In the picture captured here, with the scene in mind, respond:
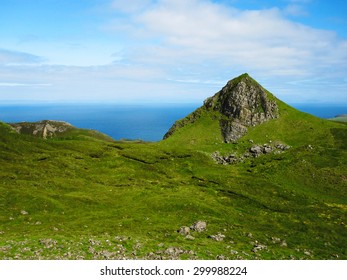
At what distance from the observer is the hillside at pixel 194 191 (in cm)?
3378

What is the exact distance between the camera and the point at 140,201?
55438 mm

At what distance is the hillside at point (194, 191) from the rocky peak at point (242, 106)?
0.47 m

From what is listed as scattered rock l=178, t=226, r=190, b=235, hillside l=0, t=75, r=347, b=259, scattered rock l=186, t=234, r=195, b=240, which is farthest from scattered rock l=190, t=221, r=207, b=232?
scattered rock l=186, t=234, r=195, b=240

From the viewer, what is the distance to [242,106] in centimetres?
13200

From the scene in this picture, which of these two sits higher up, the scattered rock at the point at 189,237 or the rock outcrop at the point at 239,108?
the rock outcrop at the point at 239,108

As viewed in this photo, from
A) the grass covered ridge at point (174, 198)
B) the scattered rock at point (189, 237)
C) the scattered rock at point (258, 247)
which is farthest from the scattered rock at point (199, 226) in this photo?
the scattered rock at point (258, 247)

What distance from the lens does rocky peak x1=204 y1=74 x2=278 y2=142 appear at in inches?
4946

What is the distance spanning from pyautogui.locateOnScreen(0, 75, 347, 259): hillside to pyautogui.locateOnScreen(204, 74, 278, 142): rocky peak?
0.47 m

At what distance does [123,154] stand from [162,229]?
63.1 metres

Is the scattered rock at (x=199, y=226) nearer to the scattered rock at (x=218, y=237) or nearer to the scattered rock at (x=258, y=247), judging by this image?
the scattered rock at (x=218, y=237)

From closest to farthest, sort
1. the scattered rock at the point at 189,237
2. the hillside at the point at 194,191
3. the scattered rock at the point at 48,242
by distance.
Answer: the scattered rock at the point at 48,242, the hillside at the point at 194,191, the scattered rock at the point at 189,237

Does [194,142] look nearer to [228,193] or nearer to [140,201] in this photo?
[228,193]

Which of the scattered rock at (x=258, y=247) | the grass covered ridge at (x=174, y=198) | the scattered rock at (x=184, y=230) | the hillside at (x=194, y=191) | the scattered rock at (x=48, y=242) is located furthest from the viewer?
the scattered rock at (x=184, y=230)
